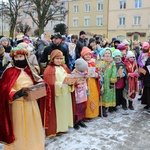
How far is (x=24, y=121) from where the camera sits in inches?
128

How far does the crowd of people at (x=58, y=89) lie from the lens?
323 cm

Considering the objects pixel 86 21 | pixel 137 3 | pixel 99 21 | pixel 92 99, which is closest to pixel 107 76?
pixel 92 99

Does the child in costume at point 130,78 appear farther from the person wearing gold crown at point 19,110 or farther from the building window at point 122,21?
the building window at point 122,21

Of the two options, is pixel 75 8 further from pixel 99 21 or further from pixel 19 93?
pixel 19 93

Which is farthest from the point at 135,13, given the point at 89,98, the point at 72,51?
the point at 89,98

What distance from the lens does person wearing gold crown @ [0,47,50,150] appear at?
123 inches

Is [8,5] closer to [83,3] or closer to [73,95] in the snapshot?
[83,3]

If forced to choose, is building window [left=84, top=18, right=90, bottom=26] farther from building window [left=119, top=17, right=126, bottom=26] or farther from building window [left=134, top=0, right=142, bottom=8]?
building window [left=134, top=0, right=142, bottom=8]

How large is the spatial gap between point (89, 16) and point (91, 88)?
141 feet

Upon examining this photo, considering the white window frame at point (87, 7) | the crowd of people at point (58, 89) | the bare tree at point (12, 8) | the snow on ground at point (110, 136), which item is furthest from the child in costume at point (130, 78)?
the white window frame at point (87, 7)

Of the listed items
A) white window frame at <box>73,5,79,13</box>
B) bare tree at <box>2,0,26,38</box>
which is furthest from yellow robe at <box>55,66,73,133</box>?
white window frame at <box>73,5,79,13</box>

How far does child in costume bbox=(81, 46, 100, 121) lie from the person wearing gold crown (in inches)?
81.8

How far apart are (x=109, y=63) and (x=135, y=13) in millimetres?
38259

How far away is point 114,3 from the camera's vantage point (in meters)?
43.2
